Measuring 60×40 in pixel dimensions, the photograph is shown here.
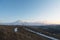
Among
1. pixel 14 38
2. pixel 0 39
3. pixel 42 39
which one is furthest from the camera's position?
pixel 42 39

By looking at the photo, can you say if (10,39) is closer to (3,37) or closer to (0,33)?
(3,37)

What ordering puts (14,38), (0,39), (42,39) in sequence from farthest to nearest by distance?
(42,39) → (14,38) → (0,39)

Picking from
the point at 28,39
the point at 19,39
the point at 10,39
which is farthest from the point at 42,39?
the point at 10,39

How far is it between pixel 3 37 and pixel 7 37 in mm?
732

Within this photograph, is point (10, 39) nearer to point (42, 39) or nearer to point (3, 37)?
point (3, 37)

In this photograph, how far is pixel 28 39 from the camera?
29.3 m

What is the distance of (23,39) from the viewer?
28750 millimetres

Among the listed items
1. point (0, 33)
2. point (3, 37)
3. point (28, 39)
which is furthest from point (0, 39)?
point (28, 39)

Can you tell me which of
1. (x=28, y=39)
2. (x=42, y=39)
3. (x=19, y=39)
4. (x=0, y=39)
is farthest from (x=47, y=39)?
(x=0, y=39)

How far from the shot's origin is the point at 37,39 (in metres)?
31.0

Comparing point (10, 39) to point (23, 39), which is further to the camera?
point (23, 39)

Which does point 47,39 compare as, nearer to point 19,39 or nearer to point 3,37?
point 19,39

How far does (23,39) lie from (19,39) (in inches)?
39.4

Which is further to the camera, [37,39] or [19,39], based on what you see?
[37,39]
